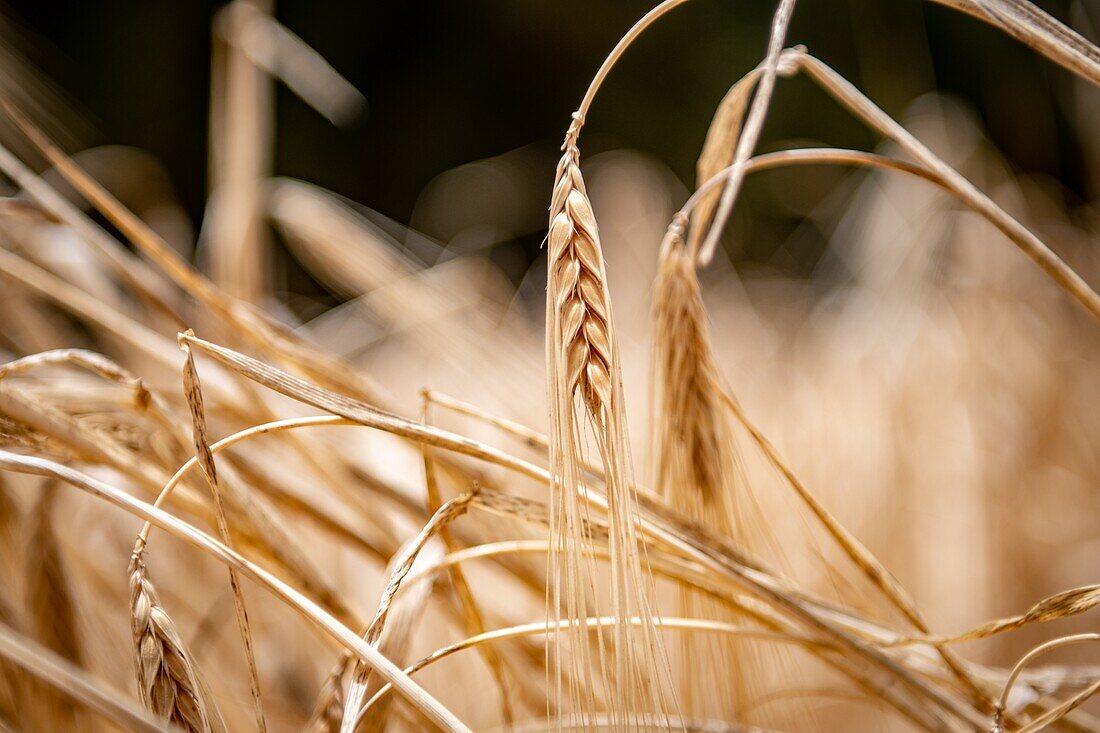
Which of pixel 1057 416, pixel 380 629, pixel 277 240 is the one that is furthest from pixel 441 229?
pixel 380 629

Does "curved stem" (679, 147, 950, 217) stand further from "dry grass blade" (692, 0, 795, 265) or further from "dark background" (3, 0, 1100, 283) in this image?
"dark background" (3, 0, 1100, 283)

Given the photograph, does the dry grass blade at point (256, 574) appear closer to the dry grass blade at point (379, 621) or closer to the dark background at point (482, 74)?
the dry grass blade at point (379, 621)

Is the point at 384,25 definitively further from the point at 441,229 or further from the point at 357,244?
the point at 357,244

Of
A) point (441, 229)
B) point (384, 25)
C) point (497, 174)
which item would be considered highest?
point (384, 25)

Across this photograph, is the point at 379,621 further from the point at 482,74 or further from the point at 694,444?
the point at 482,74

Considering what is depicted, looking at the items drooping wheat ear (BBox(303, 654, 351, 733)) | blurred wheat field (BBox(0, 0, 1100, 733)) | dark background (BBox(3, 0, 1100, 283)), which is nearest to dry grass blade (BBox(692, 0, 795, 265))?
blurred wheat field (BBox(0, 0, 1100, 733))

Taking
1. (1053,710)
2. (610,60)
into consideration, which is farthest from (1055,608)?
(610,60)

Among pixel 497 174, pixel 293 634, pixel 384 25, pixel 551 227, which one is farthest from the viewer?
pixel 384 25
